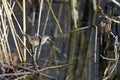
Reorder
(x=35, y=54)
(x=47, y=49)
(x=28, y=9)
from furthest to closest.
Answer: (x=28, y=9), (x=47, y=49), (x=35, y=54)

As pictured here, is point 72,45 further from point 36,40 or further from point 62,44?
point 36,40

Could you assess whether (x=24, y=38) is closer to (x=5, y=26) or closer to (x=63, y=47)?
(x=5, y=26)

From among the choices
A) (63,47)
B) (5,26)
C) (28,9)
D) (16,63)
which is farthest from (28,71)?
(28,9)

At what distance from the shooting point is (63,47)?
2.46 metres

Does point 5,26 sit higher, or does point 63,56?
point 5,26

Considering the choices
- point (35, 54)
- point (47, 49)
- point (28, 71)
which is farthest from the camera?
point (47, 49)

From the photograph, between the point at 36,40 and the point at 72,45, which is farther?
the point at 72,45

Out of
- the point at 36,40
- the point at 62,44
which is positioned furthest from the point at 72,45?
the point at 36,40

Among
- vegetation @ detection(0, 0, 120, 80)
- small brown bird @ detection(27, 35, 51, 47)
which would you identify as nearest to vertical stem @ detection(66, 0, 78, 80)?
vegetation @ detection(0, 0, 120, 80)

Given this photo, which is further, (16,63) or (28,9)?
(28,9)

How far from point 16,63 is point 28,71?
0.38 ft

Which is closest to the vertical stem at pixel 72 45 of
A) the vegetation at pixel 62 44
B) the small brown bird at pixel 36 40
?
the vegetation at pixel 62 44

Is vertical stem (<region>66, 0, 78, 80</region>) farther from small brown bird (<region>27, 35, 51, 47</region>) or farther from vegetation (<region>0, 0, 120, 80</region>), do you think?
small brown bird (<region>27, 35, 51, 47</region>)

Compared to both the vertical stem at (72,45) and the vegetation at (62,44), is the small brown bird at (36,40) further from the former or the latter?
the vertical stem at (72,45)
